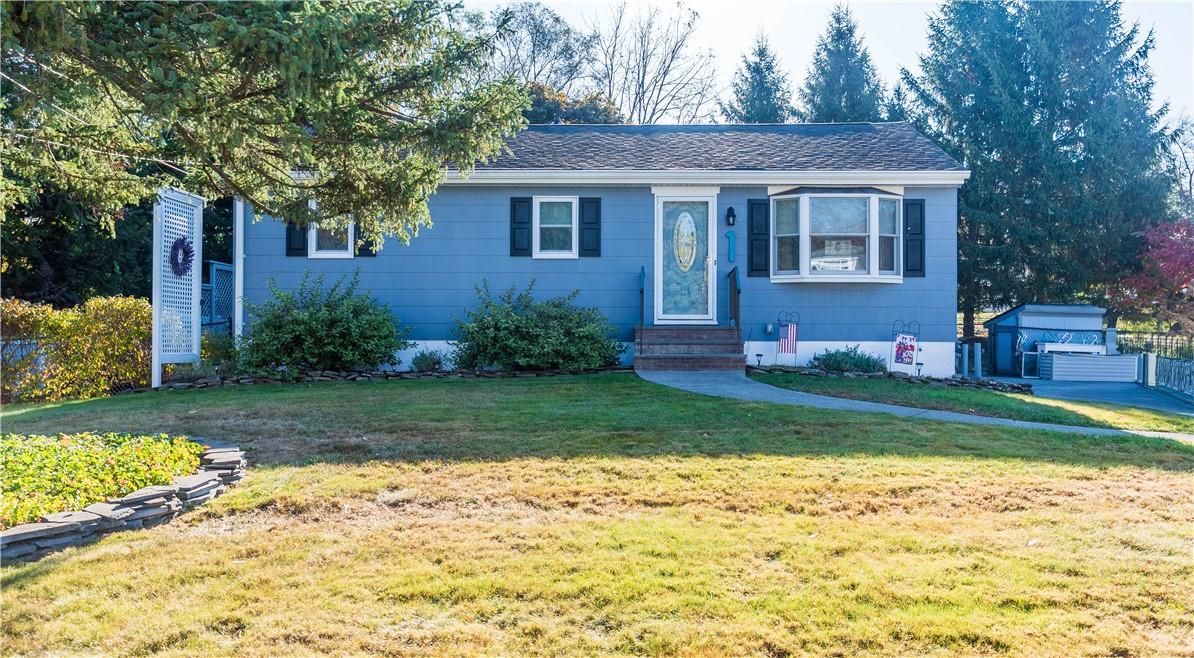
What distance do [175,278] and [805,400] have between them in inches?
333

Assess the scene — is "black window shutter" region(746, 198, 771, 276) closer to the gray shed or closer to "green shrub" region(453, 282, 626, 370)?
"green shrub" region(453, 282, 626, 370)

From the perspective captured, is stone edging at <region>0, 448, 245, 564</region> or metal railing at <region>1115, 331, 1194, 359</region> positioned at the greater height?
metal railing at <region>1115, 331, 1194, 359</region>

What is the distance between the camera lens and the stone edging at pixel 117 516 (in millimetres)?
3881

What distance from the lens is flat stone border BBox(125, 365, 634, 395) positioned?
1071 cm

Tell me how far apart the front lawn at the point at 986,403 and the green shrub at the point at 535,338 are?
93.4 inches

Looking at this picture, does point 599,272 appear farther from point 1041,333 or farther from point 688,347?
point 1041,333

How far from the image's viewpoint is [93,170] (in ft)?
23.4

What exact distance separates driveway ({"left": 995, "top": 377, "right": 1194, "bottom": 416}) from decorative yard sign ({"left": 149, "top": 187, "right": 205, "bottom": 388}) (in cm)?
1165

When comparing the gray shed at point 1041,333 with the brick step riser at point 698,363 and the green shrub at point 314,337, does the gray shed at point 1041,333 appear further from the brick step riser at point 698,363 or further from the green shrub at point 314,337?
the green shrub at point 314,337

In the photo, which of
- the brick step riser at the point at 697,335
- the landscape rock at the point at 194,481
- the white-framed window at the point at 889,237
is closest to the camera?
the landscape rock at the point at 194,481

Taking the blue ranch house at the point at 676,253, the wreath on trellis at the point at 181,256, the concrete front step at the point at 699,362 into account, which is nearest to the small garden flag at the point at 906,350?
the blue ranch house at the point at 676,253

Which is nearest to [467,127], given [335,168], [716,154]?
[335,168]

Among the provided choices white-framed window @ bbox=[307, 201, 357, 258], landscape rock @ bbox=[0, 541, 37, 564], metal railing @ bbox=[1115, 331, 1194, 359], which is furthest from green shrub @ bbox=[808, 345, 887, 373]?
landscape rock @ bbox=[0, 541, 37, 564]

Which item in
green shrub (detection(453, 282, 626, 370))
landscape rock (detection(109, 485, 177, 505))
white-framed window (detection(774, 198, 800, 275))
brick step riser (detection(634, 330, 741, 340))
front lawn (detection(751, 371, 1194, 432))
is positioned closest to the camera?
landscape rock (detection(109, 485, 177, 505))
